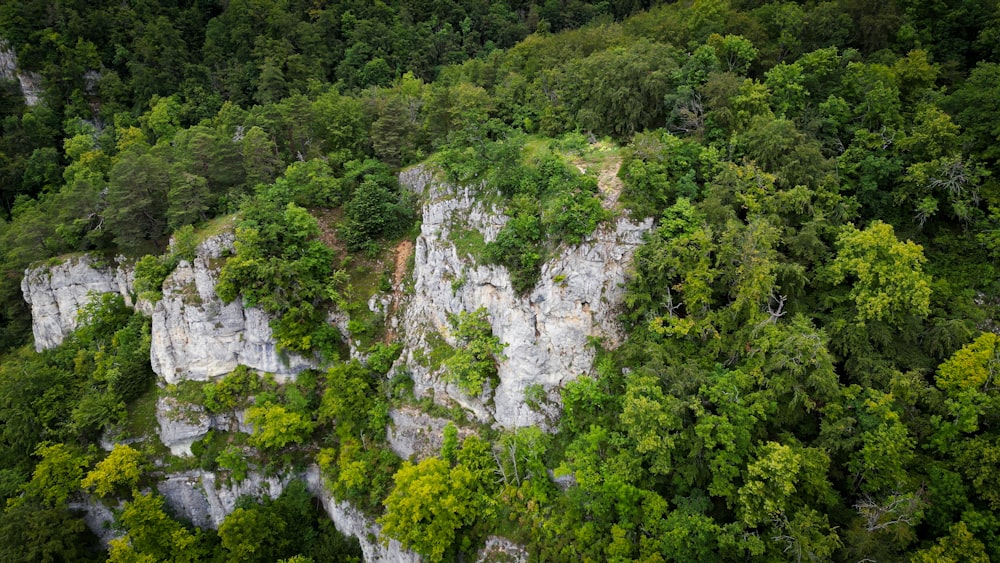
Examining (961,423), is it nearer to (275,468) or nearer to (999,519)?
(999,519)

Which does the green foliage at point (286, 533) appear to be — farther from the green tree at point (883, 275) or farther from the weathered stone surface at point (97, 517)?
the green tree at point (883, 275)

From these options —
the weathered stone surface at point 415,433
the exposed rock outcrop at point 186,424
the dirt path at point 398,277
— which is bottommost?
the exposed rock outcrop at point 186,424

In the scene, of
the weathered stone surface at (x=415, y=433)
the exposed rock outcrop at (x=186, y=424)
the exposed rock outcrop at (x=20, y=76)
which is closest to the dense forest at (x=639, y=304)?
the weathered stone surface at (x=415, y=433)

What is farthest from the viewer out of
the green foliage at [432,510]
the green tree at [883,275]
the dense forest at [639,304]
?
the green foliage at [432,510]

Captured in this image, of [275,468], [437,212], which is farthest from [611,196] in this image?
[275,468]

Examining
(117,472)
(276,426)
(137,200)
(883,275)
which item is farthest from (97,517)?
(883,275)

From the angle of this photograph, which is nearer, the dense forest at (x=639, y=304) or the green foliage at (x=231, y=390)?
the dense forest at (x=639, y=304)

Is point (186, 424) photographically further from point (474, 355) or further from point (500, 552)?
point (500, 552)

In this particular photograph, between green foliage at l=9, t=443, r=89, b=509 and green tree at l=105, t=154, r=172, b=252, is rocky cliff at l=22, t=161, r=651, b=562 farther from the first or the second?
green foliage at l=9, t=443, r=89, b=509

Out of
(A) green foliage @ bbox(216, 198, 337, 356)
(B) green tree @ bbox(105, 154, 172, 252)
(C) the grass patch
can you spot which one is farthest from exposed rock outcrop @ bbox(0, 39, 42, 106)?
(A) green foliage @ bbox(216, 198, 337, 356)
